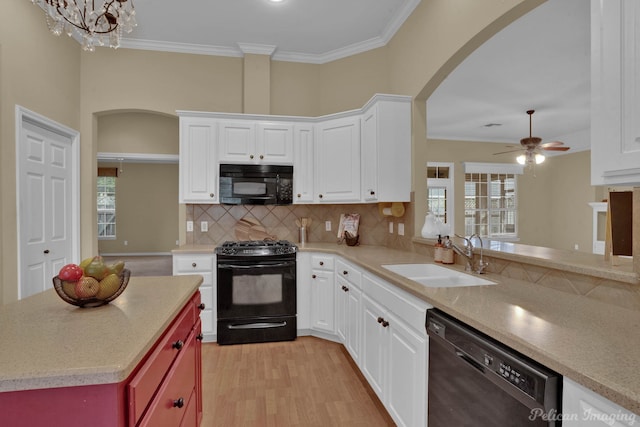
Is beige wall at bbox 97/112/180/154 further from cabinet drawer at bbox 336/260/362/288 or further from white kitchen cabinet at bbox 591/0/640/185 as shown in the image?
white kitchen cabinet at bbox 591/0/640/185

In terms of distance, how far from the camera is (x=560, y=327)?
1.03m

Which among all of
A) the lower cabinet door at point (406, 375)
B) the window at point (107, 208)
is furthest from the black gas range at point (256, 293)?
the window at point (107, 208)

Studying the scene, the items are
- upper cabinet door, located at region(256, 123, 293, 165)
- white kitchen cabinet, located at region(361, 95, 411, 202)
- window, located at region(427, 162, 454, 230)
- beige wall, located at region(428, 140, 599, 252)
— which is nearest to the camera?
white kitchen cabinet, located at region(361, 95, 411, 202)

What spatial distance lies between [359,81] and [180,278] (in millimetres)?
2882

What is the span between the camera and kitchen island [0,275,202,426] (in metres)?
0.75

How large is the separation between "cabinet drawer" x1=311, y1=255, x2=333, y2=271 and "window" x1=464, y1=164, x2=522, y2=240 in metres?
5.25

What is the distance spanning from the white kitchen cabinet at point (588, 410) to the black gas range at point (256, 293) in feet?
8.12

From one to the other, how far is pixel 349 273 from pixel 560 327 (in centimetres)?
170

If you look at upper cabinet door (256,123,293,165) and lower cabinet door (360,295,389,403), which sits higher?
upper cabinet door (256,123,293,165)

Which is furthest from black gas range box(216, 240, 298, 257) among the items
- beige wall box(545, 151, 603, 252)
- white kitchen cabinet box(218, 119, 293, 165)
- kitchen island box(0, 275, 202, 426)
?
beige wall box(545, 151, 603, 252)

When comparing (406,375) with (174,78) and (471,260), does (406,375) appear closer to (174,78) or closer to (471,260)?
(471,260)

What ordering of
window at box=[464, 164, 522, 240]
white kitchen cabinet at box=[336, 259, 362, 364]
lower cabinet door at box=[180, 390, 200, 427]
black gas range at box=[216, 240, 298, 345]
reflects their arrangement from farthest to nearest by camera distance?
window at box=[464, 164, 522, 240]
black gas range at box=[216, 240, 298, 345]
white kitchen cabinet at box=[336, 259, 362, 364]
lower cabinet door at box=[180, 390, 200, 427]

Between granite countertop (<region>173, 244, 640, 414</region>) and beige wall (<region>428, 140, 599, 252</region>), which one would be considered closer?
granite countertop (<region>173, 244, 640, 414</region>)

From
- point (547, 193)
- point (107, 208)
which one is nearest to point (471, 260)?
point (547, 193)
